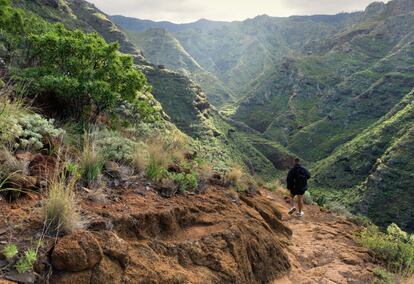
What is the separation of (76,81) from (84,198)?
3.56 m

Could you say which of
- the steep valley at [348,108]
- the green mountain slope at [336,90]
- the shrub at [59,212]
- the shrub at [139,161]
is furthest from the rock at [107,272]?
the green mountain slope at [336,90]

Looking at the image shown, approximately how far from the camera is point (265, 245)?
6.32 m

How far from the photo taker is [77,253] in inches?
140

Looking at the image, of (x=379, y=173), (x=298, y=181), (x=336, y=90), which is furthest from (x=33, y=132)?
(x=336, y=90)

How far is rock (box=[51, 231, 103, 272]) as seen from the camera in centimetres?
346

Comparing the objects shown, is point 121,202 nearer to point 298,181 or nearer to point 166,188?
point 166,188

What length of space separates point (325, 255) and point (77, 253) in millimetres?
5985

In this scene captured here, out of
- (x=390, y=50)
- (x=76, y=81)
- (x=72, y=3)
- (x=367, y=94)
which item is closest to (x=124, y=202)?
(x=76, y=81)

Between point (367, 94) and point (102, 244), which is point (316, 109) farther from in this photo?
point (102, 244)

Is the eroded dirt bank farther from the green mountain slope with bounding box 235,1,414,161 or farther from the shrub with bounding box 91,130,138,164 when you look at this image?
the green mountain slope with bounding box 235,1,414,161

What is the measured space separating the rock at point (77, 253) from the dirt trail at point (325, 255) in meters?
3.30

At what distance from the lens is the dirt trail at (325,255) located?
6801 mm

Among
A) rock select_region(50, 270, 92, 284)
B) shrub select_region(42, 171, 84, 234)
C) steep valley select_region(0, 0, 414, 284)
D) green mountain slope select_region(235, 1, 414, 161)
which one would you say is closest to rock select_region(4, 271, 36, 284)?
steep valley select_region(0, 0, 414, 284)

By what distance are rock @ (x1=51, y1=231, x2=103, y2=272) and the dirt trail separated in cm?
330
